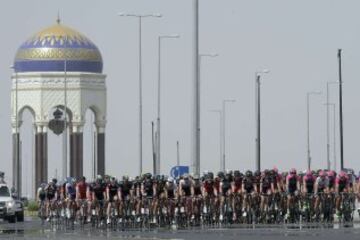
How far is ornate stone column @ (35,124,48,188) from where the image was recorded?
486ft

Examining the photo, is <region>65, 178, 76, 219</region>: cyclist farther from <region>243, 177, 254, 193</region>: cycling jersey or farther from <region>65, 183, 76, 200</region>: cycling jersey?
<region>243, 177, 254, 193</region>: cycling jersey

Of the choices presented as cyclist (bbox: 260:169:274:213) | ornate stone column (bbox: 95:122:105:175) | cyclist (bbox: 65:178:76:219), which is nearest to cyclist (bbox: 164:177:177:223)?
cyclist (bbox: 260:169:274:213)

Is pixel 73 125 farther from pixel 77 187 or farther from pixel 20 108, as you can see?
pixel 77 187

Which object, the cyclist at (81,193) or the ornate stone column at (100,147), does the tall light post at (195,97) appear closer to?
the cyclist at (81,193)

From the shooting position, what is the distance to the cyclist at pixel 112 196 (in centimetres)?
6431

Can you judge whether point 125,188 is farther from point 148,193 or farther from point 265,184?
point 265,184

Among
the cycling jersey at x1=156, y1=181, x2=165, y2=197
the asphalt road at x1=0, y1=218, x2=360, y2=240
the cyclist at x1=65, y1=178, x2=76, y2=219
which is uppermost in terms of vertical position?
the cycling jersey at x1=156, y1=181, x2=165, y2=197

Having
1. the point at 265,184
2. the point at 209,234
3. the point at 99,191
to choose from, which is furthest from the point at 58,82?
the point at 209,234

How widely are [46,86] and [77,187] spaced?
261 feet

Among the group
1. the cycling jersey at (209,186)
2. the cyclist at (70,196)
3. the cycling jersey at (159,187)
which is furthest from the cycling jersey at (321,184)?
the cyclist at (70,196)

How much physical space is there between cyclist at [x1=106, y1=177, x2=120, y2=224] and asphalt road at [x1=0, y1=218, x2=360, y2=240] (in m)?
3.09

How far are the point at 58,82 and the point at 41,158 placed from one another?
7.54 m

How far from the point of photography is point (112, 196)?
64.7m

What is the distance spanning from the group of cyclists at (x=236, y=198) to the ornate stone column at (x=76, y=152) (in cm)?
8342
